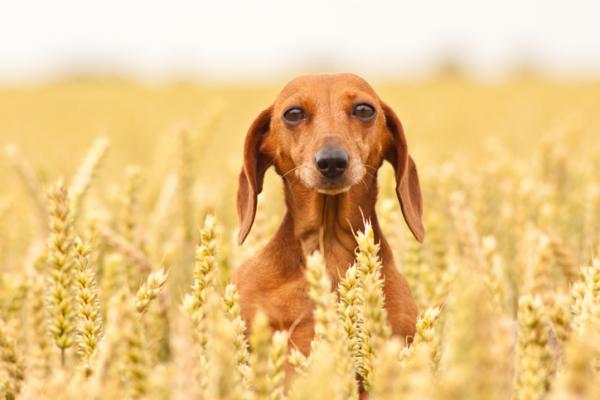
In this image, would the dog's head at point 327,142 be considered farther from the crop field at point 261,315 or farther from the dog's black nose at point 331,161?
the crop field at point 261,315

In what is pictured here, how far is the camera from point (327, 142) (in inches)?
144

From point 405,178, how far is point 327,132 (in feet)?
1.62

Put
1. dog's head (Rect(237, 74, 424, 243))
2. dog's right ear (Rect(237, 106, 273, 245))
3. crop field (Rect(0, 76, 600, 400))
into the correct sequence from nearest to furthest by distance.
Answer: crop field (Rect(0, 76, 600, 400))
dog's head (Rect(237, 74, 424, 243))
dog's right ear (Rect(237, 106, 273, 245))

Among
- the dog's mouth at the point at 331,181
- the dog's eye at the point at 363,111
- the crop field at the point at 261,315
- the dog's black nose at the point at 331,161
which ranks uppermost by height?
the dog's eye at the point at 363,111

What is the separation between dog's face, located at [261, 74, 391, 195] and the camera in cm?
366

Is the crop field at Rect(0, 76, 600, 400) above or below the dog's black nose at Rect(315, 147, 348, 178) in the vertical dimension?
below

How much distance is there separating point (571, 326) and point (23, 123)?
56.6 feet

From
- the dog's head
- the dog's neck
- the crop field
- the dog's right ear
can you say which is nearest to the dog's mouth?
the dog's head

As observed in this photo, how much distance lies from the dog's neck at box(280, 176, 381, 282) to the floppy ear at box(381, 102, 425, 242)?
0.48 feet

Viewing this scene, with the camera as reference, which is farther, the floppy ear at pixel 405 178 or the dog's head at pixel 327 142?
the floppy ear at pixel 405 178

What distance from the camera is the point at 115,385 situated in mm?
1913

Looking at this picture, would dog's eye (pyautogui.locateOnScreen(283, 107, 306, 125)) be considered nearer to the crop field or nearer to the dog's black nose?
the dog's black nose

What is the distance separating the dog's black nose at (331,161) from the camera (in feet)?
11.7

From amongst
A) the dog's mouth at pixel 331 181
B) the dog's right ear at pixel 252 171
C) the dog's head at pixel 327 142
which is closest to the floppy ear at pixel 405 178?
the dog's head at pixel 327 142
